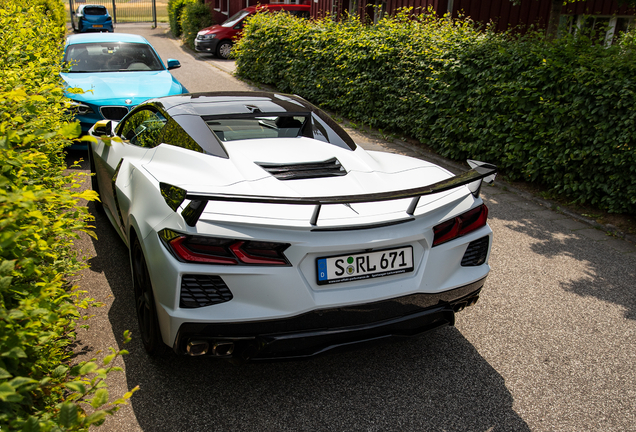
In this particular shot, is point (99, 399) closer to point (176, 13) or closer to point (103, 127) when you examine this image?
point (103, 127)

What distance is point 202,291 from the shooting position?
2.44 meters

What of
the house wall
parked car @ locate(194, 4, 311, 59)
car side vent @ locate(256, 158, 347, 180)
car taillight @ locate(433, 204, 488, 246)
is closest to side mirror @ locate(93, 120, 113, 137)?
car side vent @ locate(256, 158, 347, 180)

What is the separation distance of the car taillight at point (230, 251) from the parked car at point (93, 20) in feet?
105

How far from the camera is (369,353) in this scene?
3.27 meters

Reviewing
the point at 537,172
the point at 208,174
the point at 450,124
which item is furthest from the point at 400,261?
the point at 450,124

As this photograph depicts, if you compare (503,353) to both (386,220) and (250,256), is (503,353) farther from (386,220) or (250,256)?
(250,256)

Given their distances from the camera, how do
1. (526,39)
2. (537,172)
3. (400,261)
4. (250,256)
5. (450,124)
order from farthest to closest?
(450,124) → (526,39) → (537,172) → (400,261) → (250,256)

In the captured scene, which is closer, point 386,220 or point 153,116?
point 386,220

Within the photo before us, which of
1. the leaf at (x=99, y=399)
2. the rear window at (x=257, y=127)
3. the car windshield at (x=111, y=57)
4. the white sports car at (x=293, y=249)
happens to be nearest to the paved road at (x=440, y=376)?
the white sports car at (x=293, y=249)

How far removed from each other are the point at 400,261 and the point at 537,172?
15.4ft

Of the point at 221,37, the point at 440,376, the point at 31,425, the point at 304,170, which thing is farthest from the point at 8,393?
the point at 221,37

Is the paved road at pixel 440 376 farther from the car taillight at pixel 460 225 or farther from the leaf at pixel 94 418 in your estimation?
the leaf at pixel 94 418

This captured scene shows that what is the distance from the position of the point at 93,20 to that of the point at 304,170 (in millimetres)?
32524

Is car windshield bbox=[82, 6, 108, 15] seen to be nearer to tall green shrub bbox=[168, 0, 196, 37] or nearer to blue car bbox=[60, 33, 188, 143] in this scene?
tall green shrub bbox=[168, 0, 196, 37]
